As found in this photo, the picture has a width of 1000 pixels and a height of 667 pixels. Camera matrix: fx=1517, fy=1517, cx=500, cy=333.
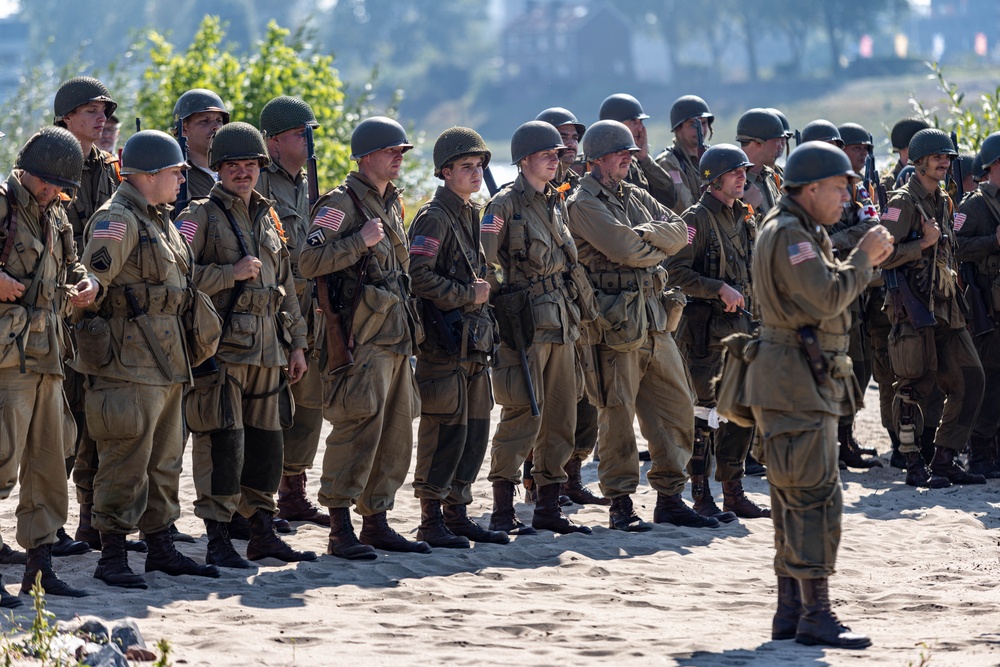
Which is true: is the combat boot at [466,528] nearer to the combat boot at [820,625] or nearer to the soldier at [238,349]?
the soldier at [238,349]

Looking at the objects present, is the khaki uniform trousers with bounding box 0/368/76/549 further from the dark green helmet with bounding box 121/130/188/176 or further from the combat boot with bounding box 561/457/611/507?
the combat boot with bounding box 561/457/611/507

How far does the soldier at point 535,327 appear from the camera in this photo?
8.61 m

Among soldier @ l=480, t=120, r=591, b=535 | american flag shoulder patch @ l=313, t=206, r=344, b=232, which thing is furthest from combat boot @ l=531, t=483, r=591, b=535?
american flag shoulder patch @ l=313, t=206, r=344, b=232

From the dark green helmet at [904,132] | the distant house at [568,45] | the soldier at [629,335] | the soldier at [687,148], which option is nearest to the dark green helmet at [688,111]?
the soldier at [687,148]

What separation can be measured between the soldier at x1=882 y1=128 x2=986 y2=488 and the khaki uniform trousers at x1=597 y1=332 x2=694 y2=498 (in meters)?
2.10

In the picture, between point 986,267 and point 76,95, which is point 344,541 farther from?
point 986,267

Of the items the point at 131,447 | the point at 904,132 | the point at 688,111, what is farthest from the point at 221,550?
the point at 904,132

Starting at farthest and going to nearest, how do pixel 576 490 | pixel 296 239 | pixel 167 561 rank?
pixel 576 490, pixel 296 239, pixel 167 561

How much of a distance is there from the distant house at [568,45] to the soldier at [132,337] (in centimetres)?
7043

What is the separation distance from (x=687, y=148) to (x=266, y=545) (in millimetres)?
4932

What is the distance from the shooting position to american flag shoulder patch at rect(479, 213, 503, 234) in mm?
8602

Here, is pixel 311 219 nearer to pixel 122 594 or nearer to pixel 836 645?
pixel 122 594

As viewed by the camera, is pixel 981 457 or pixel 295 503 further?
pixel 981 457

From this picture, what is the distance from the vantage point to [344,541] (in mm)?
8156
